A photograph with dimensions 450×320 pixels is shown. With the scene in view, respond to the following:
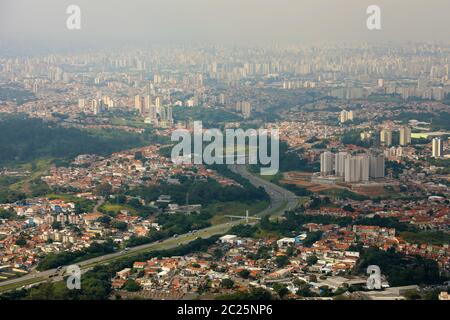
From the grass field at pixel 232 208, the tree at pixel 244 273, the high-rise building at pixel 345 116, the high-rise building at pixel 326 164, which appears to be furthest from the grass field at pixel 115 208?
the high-rise building at pixel 345 116

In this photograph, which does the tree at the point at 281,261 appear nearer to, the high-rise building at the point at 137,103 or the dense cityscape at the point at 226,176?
the dense cityscape at the point at 226,176

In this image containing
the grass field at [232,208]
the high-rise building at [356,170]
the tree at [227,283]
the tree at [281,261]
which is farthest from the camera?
the high-rise building at [356,170]

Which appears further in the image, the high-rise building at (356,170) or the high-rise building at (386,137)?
the high-rise building at (386,137)

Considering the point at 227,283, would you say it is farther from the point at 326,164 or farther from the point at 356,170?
the point at 326,164

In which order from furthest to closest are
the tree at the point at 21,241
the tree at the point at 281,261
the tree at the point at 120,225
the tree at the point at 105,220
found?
the tree at the point at 105,220, the tree at the point at 120,225, the tree at the point at 21,241, the tree at the point at 281,261

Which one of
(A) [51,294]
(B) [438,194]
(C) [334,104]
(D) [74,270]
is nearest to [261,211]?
(B) [438,194]

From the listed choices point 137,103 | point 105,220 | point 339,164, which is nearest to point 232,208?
point 105,220
